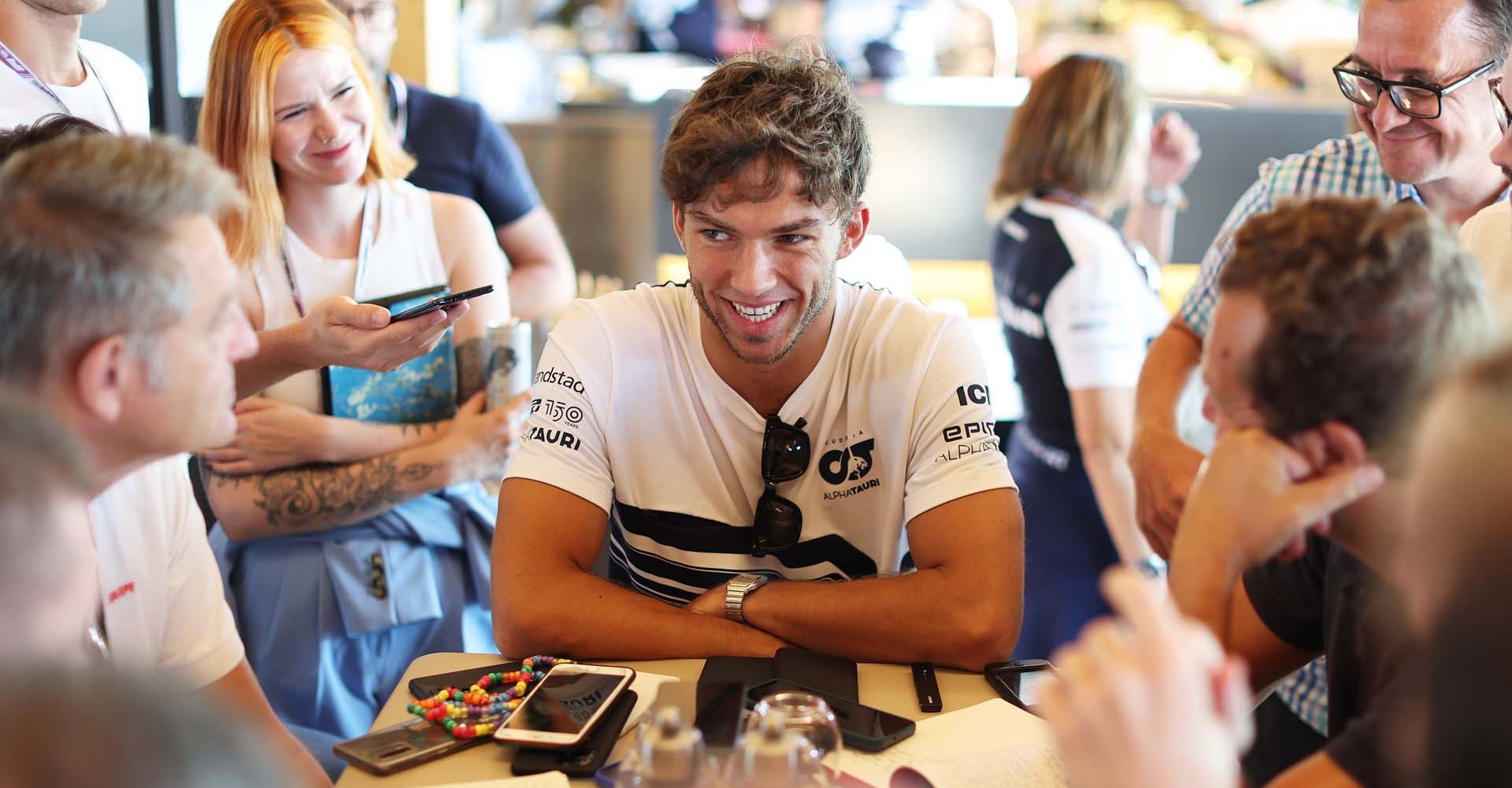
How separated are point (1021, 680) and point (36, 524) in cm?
115

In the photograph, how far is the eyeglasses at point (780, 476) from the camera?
1802mm

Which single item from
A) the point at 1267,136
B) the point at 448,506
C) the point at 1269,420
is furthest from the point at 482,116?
the point at 1267,136

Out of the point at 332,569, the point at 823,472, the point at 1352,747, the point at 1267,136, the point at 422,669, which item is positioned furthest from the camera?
the point at 1267,136

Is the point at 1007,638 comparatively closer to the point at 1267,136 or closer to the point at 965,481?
the point at 965,481

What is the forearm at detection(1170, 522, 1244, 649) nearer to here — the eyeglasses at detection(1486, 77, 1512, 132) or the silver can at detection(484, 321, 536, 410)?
the eyeglasses at detection(1486, 77, 1512, 132)

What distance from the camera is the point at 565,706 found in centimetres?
137

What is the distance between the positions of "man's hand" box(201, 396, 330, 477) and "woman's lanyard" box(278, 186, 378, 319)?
18 centimetres

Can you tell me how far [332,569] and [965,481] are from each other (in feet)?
3.81

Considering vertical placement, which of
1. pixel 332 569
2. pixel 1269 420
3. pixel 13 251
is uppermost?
pixel 13 251

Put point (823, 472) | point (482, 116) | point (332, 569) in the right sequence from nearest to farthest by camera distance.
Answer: point (823, 472) → point (332, 569) → point (482, 116)

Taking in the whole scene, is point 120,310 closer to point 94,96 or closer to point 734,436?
point 734,436

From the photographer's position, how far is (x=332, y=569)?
2117 mm

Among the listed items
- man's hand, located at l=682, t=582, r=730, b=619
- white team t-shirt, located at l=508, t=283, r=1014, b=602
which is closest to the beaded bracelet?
man's hand, located at l=682, t=582, r=730, b=619

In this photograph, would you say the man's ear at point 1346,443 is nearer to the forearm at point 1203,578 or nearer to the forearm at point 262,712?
the forearm at point 1203,578
